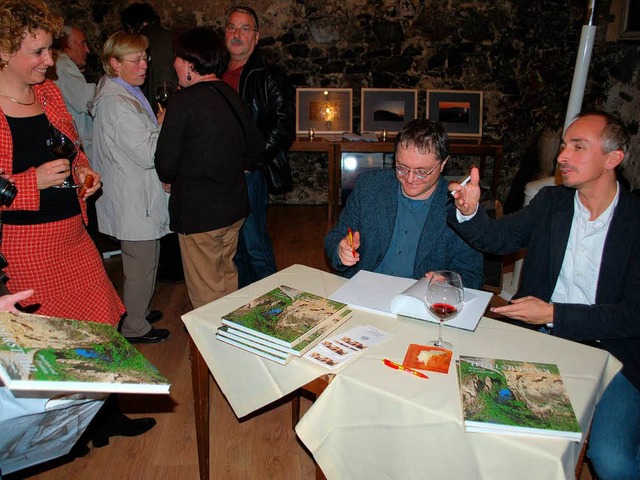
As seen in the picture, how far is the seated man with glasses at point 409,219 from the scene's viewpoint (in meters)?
1.96

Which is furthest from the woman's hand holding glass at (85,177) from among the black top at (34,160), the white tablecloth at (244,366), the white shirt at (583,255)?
the white shirt at (583,255)

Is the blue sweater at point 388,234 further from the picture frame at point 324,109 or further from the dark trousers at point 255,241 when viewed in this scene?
the picture frame at point 324,109

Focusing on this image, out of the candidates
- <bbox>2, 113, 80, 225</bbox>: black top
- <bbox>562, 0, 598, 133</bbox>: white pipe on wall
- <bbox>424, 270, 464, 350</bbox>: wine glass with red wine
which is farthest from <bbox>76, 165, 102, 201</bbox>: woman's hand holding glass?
<bbox>562, 0, 598, 133</bbox>: white pipe on wall

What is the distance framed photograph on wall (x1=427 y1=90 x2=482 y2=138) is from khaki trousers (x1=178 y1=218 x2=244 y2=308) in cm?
328

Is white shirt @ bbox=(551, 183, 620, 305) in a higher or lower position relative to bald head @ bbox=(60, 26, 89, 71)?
lower

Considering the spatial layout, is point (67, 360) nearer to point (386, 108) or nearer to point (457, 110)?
point (386, 108)

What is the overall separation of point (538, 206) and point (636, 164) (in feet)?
8.67

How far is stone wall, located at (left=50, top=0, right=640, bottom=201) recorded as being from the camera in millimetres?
5086

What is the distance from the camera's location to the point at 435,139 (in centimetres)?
193

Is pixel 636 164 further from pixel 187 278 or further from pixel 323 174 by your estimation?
pixel 187 278

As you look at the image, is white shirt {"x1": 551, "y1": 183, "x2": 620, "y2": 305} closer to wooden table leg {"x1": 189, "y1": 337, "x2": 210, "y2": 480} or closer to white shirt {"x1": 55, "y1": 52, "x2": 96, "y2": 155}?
wooden table leg {"x1": 189, "y1": 337, "x2": 210, "y2": 480}

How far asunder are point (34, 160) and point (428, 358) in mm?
1531

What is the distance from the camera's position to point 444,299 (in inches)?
57.0

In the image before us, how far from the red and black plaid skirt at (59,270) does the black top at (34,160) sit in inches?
1.1
